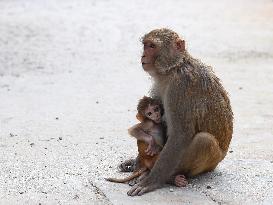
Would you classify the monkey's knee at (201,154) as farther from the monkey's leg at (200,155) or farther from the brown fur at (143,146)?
the brown fur at (143,146)

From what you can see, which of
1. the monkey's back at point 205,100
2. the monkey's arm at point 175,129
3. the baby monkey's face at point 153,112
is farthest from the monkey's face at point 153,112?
the monkey's back at point 205,100

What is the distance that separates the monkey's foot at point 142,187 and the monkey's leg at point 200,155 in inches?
9.8

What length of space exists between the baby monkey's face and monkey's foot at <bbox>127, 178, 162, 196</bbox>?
1.75 ft

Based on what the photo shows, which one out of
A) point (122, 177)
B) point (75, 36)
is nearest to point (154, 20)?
point (75, 36)

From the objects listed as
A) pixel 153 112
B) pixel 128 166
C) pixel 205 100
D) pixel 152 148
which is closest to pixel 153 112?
pixel 153 112

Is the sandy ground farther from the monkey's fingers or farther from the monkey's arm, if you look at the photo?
the monkey's arm

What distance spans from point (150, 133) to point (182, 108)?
0.42m

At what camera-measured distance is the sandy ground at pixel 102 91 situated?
6.05m

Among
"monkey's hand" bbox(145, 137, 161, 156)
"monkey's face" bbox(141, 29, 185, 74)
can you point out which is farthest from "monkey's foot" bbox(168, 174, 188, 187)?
"monkey's face" bbox(141, 29, 185, 74)

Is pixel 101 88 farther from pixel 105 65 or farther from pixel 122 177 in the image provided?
pixel 122 177

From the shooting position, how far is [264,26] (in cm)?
1474

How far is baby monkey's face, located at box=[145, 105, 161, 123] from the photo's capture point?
19.4ft

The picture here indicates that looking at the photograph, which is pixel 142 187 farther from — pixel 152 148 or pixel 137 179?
pixel 152 148

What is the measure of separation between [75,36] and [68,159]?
7.45 metres
